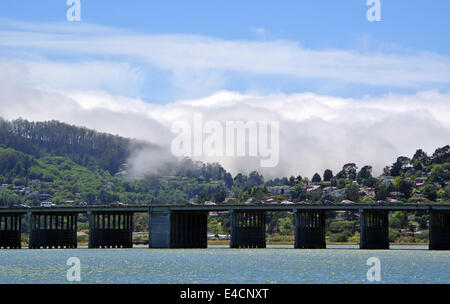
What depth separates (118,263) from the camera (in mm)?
144875

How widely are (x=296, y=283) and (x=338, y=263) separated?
134ft

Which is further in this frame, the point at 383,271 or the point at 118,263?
the point at 118,263

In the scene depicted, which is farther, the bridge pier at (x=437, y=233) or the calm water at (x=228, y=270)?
the bridge pier at (x=437, y=233)

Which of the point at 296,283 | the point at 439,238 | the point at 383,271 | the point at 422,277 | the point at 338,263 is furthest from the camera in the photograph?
the point at 439,238

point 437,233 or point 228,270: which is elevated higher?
point 437,233

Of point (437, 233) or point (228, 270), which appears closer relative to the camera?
point (228, 270)

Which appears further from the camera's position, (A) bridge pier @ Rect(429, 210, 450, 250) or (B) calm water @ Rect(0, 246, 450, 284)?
(A) bridge pier @ Rect(429, 210, 450, 250)
